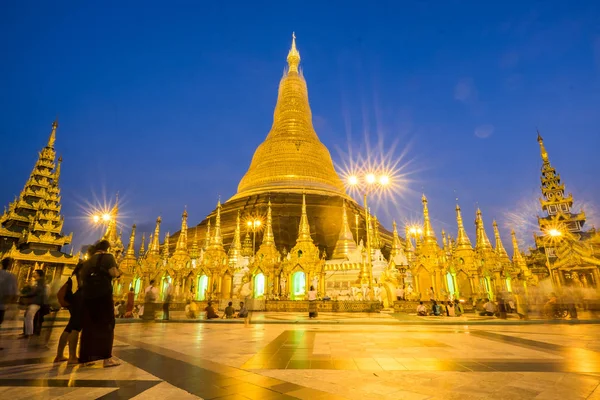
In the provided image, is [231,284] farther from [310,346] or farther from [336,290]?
[310,346]

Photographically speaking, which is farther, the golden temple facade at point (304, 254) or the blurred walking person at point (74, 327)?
the golden temple facade at point (304, 254)

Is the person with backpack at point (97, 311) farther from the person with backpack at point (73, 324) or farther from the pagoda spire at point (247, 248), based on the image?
Result: the pagoda spire at point (247, 248)

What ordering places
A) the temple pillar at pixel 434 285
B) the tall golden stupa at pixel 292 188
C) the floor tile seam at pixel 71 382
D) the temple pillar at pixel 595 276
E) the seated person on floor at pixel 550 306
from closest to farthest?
1. the floor tile seam at pixel 71 382
2. the seated person on floor at pixel 550 306
3. the temple pillar at pixel 434 285
4. the temple pillar at pixel 595 276
5. the tall golden stupa at pixel 292 188

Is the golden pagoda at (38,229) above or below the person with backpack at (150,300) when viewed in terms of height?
above

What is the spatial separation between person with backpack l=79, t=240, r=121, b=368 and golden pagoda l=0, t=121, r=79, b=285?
35763mm

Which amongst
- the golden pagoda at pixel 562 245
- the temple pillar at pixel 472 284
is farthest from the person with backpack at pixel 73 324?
the golden pagoda at pixel 562 245

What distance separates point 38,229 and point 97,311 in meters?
40.7

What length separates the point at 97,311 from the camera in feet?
15.3

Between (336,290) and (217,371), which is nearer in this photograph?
(217,371)

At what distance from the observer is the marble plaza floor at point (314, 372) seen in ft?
11.1

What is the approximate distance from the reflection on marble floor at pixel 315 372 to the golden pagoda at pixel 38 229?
110 ft

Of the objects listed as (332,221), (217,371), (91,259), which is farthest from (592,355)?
(332,221)

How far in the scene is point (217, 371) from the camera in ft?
14.4

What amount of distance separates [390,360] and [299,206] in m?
37.2
